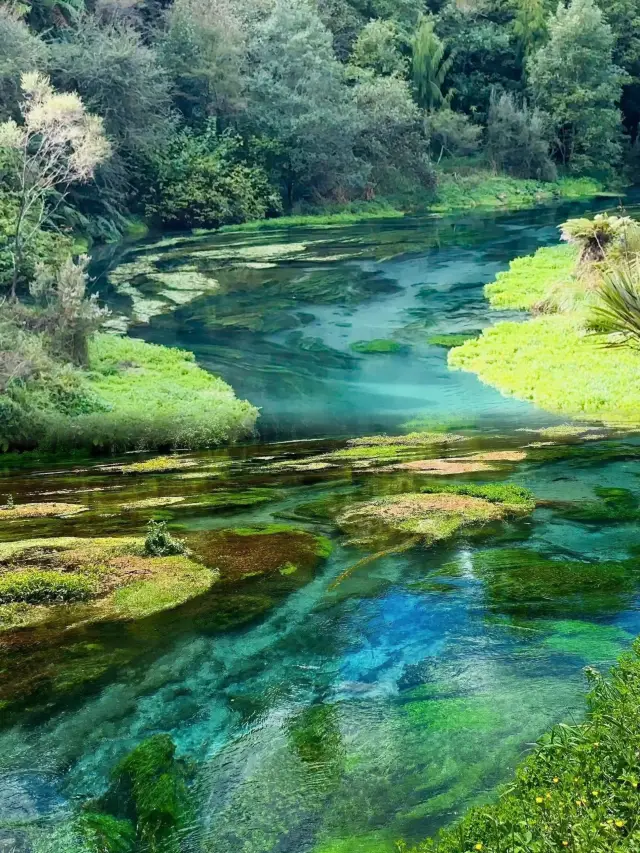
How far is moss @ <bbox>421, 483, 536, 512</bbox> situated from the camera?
962cm

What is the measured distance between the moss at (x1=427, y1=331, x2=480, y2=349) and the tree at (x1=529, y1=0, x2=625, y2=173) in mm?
36124

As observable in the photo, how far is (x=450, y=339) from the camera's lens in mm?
24703

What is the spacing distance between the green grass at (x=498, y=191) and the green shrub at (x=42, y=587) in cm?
4587

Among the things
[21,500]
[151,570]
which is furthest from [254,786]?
[21,500]

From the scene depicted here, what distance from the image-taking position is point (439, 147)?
5678 cm

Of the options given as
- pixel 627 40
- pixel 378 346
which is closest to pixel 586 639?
pixel 378 346

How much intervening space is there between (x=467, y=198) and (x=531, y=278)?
23.6 meters

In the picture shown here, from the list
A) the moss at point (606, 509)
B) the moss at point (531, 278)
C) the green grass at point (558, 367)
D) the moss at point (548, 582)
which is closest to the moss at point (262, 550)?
the moss at point (548, 582)

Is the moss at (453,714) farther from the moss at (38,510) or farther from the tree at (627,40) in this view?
the tree at (627,40)

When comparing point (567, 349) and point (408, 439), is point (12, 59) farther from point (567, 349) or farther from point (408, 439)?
point (408, 439)

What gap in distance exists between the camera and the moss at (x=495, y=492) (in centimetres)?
962

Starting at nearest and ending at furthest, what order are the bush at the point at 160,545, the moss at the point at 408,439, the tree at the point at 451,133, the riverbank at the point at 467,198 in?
the bush at the point at 160,545
the moss at the point at 408,439
the riverbank at the point at 467,198
the tree at the point at 451,133

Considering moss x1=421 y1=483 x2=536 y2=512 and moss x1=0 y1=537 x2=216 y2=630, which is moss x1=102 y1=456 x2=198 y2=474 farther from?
moss x1=0 y1=537 x2=216 y2=630

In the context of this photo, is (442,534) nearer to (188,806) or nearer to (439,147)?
(188,806)
